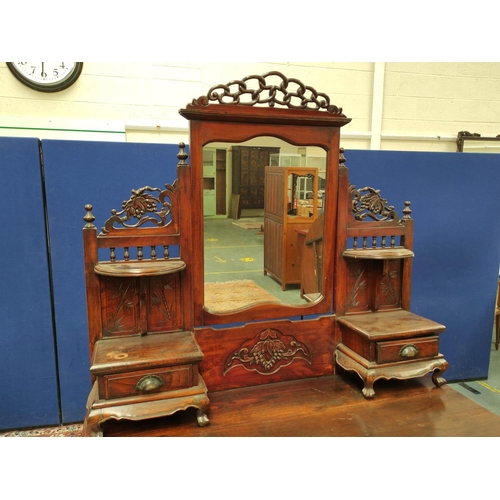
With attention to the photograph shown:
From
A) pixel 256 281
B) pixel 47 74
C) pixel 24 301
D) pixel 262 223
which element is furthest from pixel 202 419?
pixel 47 74

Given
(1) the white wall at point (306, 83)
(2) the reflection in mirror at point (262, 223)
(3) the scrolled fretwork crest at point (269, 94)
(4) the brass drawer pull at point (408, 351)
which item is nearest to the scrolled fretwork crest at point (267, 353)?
(2) the reflection in mirror at point (262, 223)

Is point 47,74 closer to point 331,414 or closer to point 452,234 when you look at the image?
point 331,414

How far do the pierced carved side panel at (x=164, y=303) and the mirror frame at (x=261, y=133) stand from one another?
0.20 feet

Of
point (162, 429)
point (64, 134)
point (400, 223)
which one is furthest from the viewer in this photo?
point (64, 134)

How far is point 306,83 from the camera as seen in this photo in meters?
3.06

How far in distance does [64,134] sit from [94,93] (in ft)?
1.05

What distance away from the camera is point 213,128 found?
138 centimetres

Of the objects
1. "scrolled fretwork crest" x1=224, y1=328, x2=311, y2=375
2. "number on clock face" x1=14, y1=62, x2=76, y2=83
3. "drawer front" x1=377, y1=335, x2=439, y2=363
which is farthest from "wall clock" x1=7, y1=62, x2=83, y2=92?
"drawer front" x1=377, y1=335, x2=439, y2=363

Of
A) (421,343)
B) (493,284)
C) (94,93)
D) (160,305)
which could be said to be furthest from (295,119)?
(493,284)

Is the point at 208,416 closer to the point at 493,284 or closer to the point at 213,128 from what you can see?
the point at 213,128

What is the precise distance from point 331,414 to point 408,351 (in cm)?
36

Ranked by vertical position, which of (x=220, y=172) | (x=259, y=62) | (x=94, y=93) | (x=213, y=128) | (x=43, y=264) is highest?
(x=259, y=62)

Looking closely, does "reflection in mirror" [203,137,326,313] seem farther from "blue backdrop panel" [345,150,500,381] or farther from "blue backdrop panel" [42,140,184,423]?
"blue backdrop panel" [345,150,500,381]

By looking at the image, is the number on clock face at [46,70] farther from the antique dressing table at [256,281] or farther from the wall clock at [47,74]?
the antique dressing table at [256,281]
